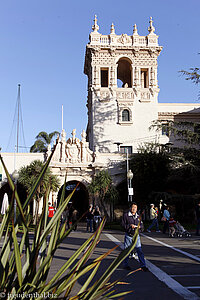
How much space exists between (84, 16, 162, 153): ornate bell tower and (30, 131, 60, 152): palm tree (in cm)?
1512

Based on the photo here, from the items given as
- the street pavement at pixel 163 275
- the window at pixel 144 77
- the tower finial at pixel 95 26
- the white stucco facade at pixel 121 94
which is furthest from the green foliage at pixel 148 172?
the street pavement at pixel 163 275

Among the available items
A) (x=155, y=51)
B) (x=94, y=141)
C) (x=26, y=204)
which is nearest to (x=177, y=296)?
(x=26, y=204)

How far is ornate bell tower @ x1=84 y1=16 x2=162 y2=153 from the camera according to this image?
37719 millimetres

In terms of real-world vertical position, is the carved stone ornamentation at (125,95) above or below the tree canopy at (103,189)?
above

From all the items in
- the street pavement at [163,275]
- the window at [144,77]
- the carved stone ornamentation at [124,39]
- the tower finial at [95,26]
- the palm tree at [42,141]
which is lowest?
the street pavement at [163,275]

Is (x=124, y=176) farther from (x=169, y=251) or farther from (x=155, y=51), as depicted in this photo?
(x=169, y=251)

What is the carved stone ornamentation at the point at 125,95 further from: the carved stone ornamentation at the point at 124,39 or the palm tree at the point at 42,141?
the palm tree at the point at 42,141

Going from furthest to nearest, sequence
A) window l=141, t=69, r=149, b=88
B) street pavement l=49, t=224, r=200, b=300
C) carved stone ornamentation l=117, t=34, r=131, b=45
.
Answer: window l=141, t=69, r=149, b=88
carved stone ornamentation l=117, t=34, r=131, b=45
street pavement l=49, t=224, r=200, b=300

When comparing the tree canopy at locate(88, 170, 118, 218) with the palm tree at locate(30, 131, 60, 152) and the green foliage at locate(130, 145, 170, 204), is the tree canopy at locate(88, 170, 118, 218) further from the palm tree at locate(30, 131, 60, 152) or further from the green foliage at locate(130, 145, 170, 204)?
the palm tree at locate(30, 131, 60, 152)

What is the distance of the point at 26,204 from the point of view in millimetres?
2596

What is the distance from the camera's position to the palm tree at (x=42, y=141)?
168ft

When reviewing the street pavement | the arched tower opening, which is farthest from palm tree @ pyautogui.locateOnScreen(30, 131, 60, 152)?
the street pavement

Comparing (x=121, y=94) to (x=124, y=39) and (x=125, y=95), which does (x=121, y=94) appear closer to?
(x=125, y=95)

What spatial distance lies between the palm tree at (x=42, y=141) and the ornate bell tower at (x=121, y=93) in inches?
595
